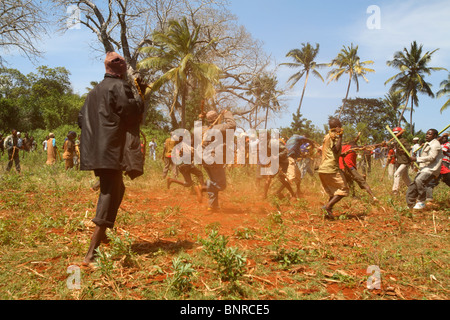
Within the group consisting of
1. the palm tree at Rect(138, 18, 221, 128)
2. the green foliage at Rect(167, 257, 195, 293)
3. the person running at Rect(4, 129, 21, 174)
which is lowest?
the green foliage at Rect(167, 257, 195, 293)

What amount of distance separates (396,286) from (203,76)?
1912 cm

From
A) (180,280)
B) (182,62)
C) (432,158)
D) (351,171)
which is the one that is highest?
(182,62)

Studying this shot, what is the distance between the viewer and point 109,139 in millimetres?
3391

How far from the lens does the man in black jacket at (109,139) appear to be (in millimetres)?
3383

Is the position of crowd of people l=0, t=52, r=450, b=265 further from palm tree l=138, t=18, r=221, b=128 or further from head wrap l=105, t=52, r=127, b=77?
palm tree l=138, t=18, r=221, b=128

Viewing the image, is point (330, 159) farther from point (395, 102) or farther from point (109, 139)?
point (395, 102)

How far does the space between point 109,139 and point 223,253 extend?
161 cm

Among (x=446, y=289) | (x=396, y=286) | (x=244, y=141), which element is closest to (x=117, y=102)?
(x=396, y=286)

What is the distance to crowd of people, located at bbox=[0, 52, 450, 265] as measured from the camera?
11.2 feet

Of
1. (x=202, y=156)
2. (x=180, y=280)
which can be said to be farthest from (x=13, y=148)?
(x=180, y=280)

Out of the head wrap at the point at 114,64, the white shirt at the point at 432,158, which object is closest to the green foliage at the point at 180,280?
the head wrap at the point at 114,64

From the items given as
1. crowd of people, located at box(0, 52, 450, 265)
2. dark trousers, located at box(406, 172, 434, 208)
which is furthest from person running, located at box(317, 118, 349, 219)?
dark trousers, located at box(406, 172, 434, 208)
